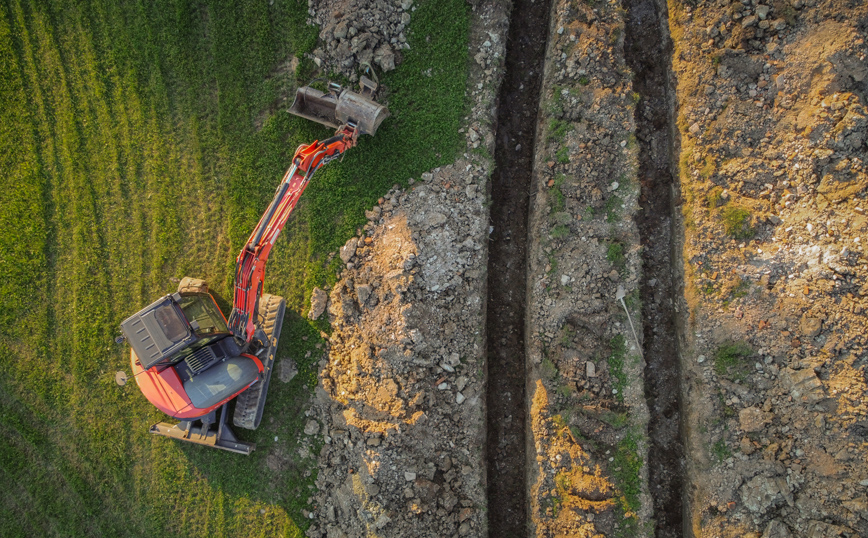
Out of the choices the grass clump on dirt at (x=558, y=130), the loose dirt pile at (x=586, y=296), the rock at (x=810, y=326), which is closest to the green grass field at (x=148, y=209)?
the grass clump on dirt at (x=558, y=130)

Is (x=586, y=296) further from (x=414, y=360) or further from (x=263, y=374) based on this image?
(x=263, y=374)

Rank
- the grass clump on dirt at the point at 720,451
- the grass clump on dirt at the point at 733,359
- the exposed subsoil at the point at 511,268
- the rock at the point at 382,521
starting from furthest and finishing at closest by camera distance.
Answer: the exposed subsoil at the point at 511,268
the rock at the point at 382,521
the grass clump on dirt at the point at 720,451
the grass clump on dirt at the point at 733,359

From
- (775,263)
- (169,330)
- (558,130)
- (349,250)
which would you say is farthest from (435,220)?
(775,263)

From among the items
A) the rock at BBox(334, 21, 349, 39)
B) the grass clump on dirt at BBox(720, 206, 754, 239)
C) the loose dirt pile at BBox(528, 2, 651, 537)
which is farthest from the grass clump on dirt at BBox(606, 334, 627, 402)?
the rock at BBox(334, 21, 349, 39)

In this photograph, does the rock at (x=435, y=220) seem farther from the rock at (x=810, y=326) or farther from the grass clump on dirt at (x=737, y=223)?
the rock at (x=810, y=326)

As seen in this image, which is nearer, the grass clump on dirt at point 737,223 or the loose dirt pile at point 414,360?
the grass clump on dirt at point 737,223

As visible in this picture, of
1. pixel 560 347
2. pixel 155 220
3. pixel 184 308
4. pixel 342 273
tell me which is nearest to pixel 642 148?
pixel 560 347
